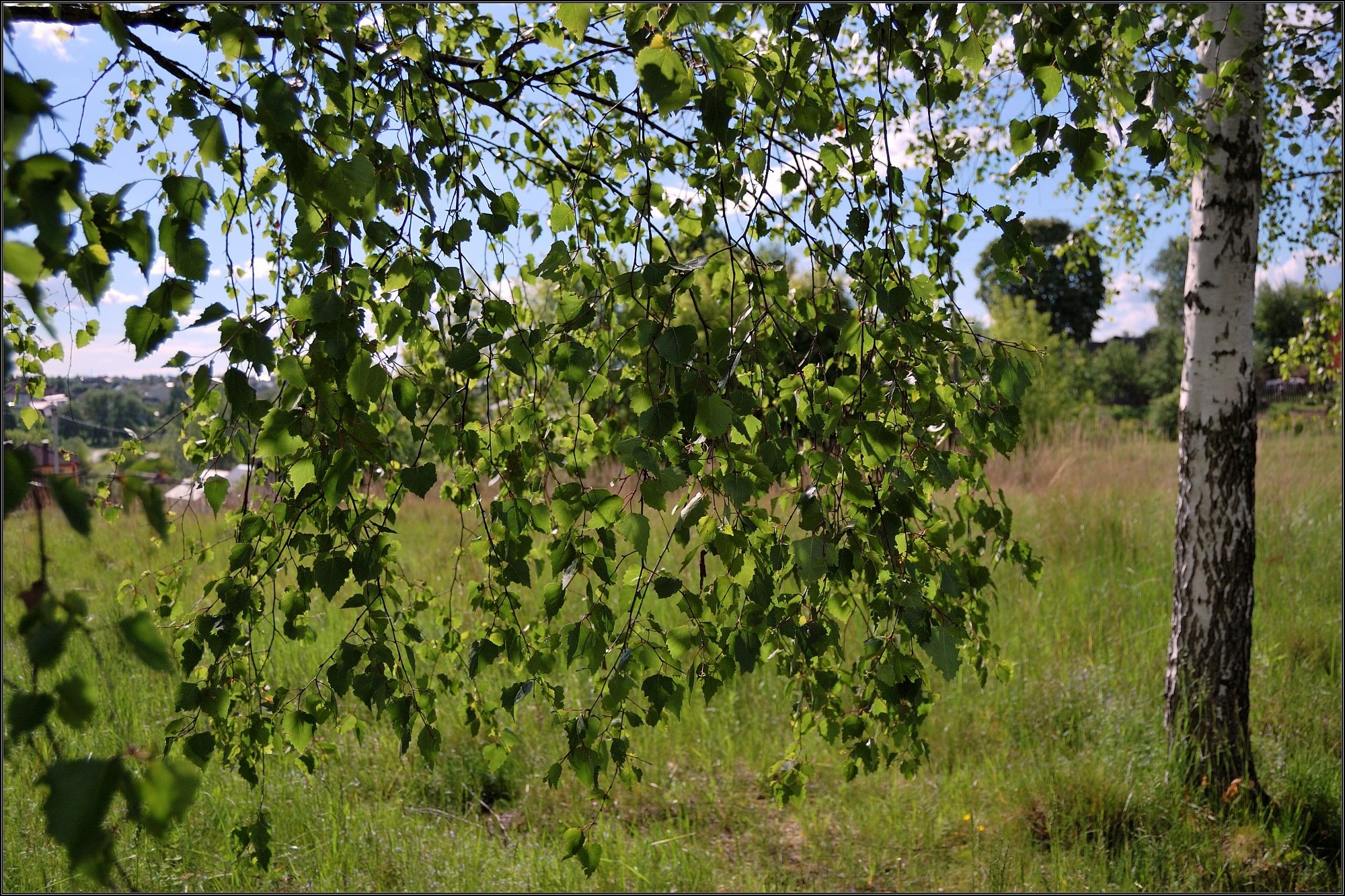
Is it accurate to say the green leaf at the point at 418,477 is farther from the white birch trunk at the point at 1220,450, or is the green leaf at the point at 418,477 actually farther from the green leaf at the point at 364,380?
the white birch trunk at the point at 1220,450

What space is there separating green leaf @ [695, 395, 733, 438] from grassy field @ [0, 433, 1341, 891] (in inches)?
52.5

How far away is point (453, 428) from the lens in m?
1.44

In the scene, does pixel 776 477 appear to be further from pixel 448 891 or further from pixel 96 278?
pixel 448 891

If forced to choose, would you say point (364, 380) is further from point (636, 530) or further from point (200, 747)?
point (200, 747)

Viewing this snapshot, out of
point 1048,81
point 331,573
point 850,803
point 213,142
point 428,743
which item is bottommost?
point 850,803

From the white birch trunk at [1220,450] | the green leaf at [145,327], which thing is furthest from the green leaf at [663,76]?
the white birch trunk at [1220,450]

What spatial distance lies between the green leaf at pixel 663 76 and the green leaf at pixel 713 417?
34 cm

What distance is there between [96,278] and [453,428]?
0.61 m

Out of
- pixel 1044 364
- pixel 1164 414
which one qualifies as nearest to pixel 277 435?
pixel 1044 364

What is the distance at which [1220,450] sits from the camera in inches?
112

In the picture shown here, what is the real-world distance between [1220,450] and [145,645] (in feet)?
10.1

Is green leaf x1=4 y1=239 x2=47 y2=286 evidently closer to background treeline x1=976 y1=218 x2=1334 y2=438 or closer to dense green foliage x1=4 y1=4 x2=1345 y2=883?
dense green foliage x1=4 y1=4 x2=1345 y2=883

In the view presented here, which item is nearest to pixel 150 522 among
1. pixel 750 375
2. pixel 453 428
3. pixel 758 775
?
pixel 453 428

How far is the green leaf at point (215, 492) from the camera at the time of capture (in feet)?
4.02
